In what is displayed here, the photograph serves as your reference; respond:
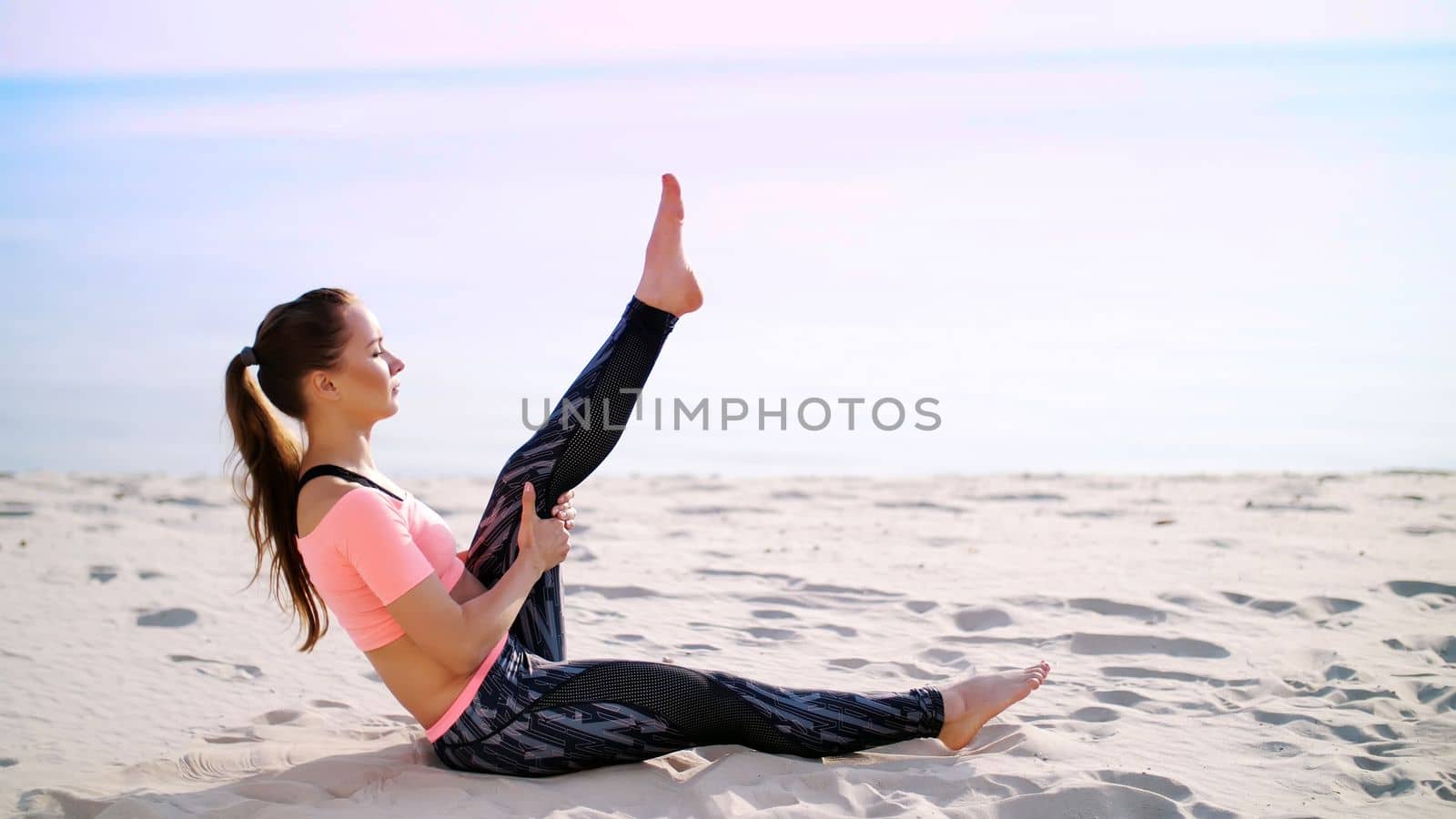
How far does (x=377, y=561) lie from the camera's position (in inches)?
98.3

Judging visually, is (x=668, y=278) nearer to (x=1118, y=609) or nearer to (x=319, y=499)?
(x=319, y=499)

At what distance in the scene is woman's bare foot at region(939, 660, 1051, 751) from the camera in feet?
9.57

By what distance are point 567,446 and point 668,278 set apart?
0.47 metres

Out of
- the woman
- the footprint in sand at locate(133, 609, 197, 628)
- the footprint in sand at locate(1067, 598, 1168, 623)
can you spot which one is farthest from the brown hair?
the footprint in sand at locate(1067, 598, 1168, 623)

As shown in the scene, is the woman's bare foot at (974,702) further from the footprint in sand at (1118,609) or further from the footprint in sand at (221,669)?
the footprint in sand at (221,669)

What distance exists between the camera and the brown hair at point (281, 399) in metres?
2.63

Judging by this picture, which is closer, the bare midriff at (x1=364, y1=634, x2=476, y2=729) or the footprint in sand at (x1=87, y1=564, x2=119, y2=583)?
the bare midriff at (x1=364, y1=634, x2=476, y2=729)

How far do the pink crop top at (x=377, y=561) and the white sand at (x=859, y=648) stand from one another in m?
0.35

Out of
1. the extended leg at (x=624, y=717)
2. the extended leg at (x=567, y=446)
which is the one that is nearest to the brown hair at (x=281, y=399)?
the extended leg at (x=567, y=446)

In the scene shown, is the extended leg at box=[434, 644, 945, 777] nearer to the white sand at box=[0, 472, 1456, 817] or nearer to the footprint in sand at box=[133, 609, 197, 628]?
the white sand at box=[0, 472, 1456, 817]

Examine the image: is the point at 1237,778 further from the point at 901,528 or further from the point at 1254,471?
the point at 1254,471

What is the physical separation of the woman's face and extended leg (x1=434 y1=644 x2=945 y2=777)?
63 cm

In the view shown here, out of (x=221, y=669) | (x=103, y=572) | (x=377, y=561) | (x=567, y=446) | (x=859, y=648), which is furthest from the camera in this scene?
(x=103, y=572)

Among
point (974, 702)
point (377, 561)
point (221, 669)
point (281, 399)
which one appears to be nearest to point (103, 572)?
point (221, 669)
